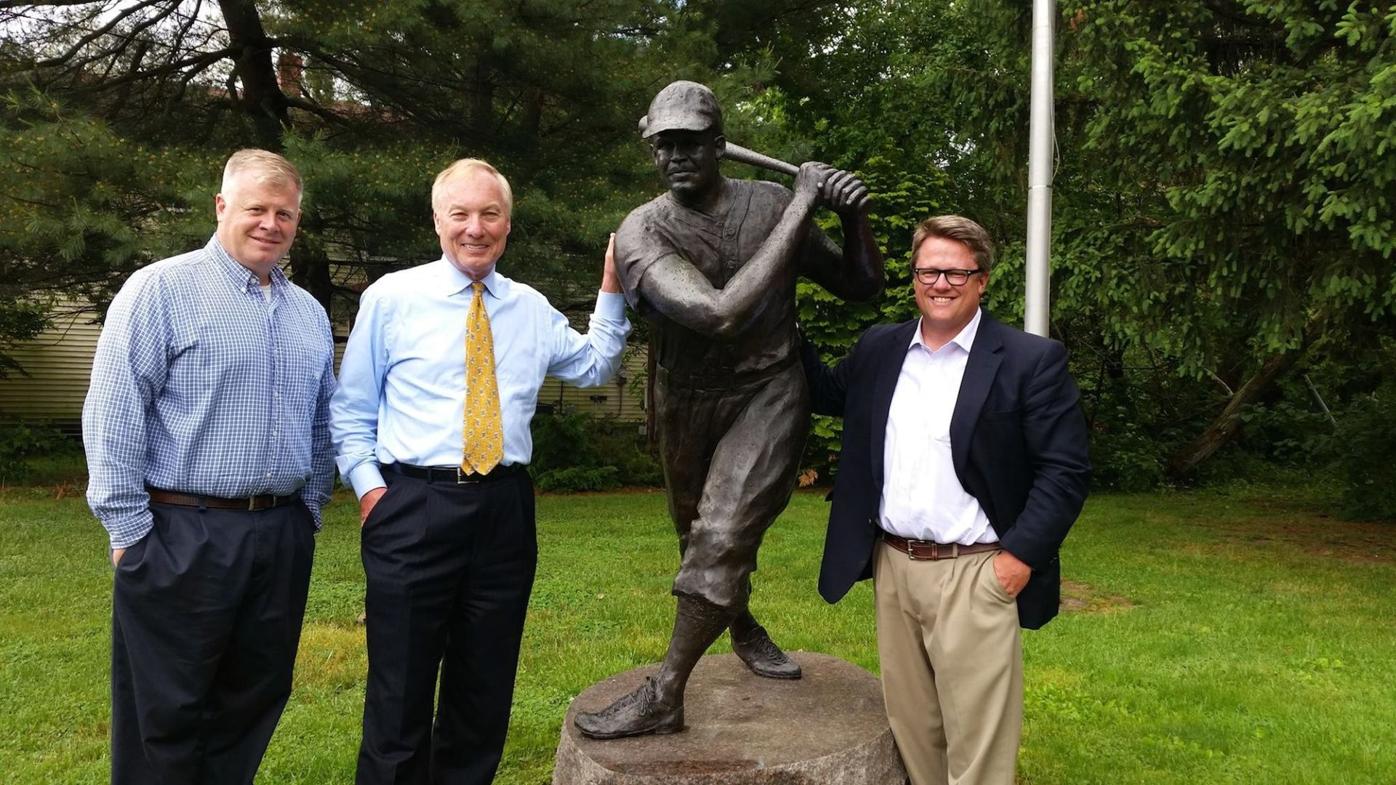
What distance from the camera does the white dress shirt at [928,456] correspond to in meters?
2.82

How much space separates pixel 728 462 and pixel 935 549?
717 millimetres

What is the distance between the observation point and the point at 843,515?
309 cm

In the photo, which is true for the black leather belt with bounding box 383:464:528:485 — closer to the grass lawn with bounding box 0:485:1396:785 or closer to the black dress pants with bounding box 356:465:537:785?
the black dress pants with bounding box 356:465:537:785

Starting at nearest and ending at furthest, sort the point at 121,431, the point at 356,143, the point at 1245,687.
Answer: the point at 121,431 < the point at 1245,687 < the point at 356,143

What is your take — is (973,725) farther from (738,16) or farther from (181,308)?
(738,16)

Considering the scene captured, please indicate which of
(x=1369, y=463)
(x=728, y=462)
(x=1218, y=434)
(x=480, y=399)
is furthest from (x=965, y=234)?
(x=1218, y=434)

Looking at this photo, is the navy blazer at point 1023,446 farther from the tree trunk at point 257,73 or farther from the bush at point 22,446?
the bush at point 22,446

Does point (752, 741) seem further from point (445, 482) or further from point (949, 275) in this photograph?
point (949, 275)

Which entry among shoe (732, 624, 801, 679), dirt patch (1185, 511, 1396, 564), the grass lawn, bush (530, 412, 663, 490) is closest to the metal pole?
the grass lawn

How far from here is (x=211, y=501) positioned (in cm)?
270

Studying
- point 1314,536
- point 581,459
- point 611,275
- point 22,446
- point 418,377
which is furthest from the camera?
point 581,459

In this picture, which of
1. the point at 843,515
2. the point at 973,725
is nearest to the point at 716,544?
the point at 843,515

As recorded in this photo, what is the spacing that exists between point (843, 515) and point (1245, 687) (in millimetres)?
3528

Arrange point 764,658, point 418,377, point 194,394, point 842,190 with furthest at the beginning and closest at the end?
point 764,658 → point 842,190 → point 418,377 → point 194,394
